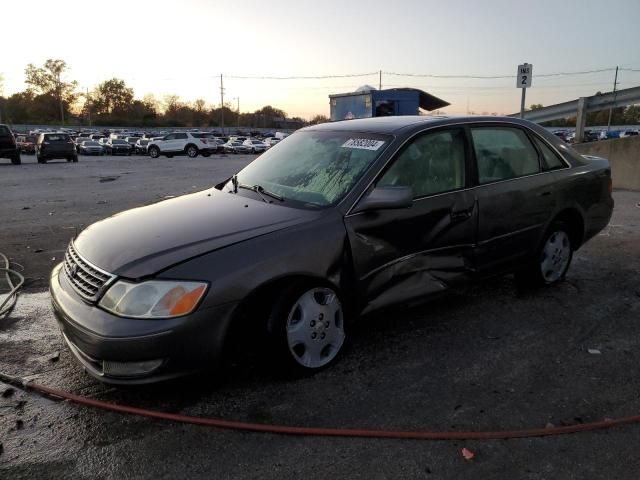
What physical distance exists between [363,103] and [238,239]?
60.1ft

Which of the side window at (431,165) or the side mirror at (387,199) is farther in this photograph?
the side window at (431,165)

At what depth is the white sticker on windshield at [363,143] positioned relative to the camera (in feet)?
11.8

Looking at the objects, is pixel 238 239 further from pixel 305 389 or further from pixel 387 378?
pixel 387 378

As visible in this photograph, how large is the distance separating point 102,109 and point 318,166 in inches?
4878

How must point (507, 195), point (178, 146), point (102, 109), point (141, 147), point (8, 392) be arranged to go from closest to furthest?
point (8, 392), point (507, 195), point (178, 146), point (141, 147), point (102, 109)

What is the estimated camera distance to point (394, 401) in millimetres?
2918

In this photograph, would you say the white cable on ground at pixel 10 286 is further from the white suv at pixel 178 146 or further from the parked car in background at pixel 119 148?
the parked car in background at pixel 119 148

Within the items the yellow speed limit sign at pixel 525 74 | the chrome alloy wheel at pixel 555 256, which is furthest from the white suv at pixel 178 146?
the chrome alloy wheel at pixel 555 256

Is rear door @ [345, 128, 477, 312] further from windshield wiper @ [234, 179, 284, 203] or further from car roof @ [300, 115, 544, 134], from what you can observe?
windshield wiper @ [234, 179, 284, 203]

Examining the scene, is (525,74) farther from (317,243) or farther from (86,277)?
(86,277)

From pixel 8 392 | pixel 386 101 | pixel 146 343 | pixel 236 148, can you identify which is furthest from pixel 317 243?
pixel 236 148

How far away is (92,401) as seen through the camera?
2.88m

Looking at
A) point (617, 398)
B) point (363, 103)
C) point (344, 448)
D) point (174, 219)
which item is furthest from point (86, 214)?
point (363, 103)

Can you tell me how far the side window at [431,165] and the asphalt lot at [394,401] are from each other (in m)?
1.10
